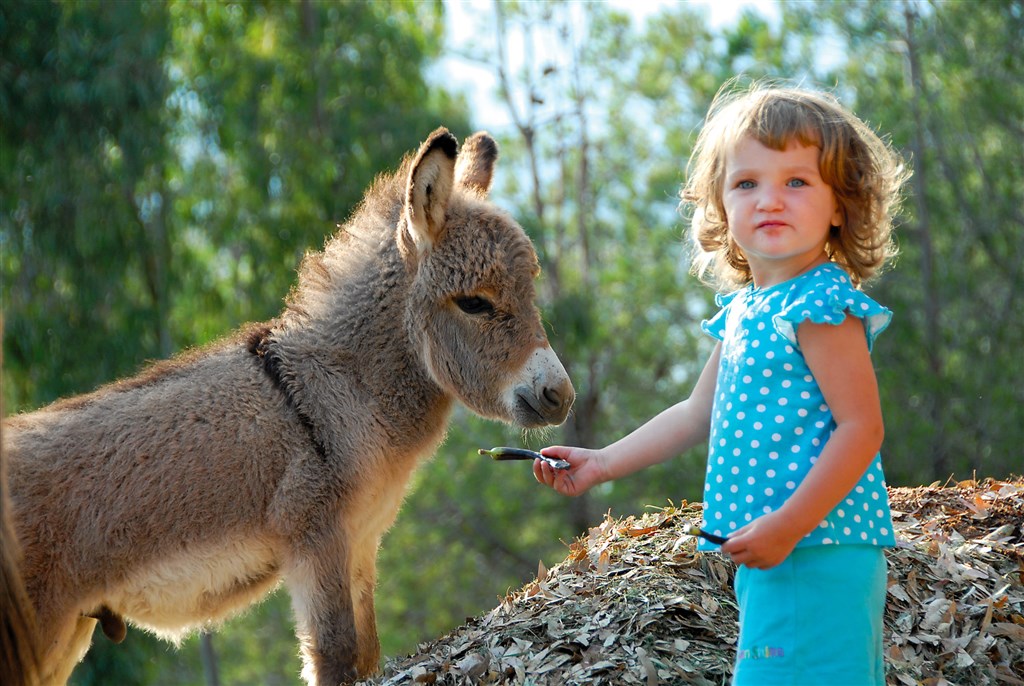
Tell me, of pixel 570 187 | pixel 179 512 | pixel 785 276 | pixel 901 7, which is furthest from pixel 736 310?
pixel 570 187

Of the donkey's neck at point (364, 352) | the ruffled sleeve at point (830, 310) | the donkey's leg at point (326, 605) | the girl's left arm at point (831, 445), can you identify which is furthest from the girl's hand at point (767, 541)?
the donkey's neck at point (364, 352)

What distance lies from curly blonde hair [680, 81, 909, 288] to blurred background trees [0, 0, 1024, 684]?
7.04 metres

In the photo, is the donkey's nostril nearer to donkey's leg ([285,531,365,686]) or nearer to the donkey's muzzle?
the donkey's muzzle

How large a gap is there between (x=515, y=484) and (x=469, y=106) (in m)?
7.04

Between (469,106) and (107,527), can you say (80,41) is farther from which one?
(107,527)

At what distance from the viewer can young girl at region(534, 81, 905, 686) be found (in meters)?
2.90

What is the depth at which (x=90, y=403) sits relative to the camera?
478 cm

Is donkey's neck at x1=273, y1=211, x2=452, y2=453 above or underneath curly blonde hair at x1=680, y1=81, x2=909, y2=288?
underneath

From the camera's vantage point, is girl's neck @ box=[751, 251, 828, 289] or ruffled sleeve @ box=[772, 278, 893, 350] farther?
girl's neck @ box=[751, 251, 828, 289]

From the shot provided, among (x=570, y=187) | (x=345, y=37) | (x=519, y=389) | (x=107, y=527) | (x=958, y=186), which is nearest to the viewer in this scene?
(x=107, y=527)

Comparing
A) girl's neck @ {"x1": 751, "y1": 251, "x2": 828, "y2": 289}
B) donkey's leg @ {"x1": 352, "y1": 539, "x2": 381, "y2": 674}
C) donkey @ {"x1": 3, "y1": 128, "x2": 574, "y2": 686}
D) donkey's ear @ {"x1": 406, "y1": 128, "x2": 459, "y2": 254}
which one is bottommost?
donkey's leg @ {"x1": 352, "y1": 539, "x2": 381, "y2": 674}

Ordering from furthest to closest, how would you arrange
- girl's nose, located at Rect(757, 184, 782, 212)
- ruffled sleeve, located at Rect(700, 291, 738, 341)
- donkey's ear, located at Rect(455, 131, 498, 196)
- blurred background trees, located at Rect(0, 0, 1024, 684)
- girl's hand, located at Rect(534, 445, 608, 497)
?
blurred background trees, located at Rect(0, 0, 1024, 684)
donkey's ear, located at Rect(455, 131, 498, 196)
girl's hand, located at Rect(534, 445, 608, 497)
ruffled sleeve, located at Rect(700, 291, 738, 341)
girl's nose, located at Rect(757, 184, 782, 212)

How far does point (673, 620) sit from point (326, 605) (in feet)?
4.64

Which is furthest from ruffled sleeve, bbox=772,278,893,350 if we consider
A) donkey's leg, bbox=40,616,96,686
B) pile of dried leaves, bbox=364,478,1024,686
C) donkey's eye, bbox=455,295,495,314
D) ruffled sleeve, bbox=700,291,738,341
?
donkey's leg, bbox=40,616,96,686
